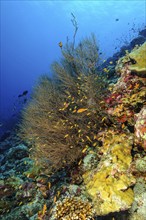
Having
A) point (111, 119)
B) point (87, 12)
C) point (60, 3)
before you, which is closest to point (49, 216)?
point (111, 119)

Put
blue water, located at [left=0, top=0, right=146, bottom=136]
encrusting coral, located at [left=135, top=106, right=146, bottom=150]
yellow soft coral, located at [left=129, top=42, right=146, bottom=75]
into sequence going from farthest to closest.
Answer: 1. blue water, located at [left=0, top=0, right=146, bottom=136]
2. yellow soft coral, located at [left=129, top=42, right=146, bottom=75]
3. encrusting coral, located at [left=135, top=106, right=146, bottom=150]

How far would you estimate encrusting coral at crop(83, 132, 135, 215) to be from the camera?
3.84 meters

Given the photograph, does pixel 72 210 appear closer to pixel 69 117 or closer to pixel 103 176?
pixel 103 176

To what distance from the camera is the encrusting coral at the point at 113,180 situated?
3838 mm

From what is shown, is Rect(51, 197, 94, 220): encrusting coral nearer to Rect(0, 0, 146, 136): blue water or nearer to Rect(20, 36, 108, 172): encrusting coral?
Rect(20, 36, 108, 172): encrusting coral

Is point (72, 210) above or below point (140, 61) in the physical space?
below

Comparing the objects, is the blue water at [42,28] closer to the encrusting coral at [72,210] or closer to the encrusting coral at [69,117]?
the encrusting coral at [69,117]

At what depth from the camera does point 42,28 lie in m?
117

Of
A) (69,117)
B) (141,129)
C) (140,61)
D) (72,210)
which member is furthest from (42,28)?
(72,210)

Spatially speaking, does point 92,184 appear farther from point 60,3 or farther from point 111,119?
point 60,3

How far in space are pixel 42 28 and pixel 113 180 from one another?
124m

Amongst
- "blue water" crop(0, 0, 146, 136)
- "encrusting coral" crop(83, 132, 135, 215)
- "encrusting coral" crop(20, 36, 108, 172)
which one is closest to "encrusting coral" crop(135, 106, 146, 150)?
"encrusting coral" crop(83, 132, 135, 215)

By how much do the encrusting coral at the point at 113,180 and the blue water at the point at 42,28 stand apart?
35879 mm

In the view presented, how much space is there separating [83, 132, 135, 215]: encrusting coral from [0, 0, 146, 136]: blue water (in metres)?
35.9
